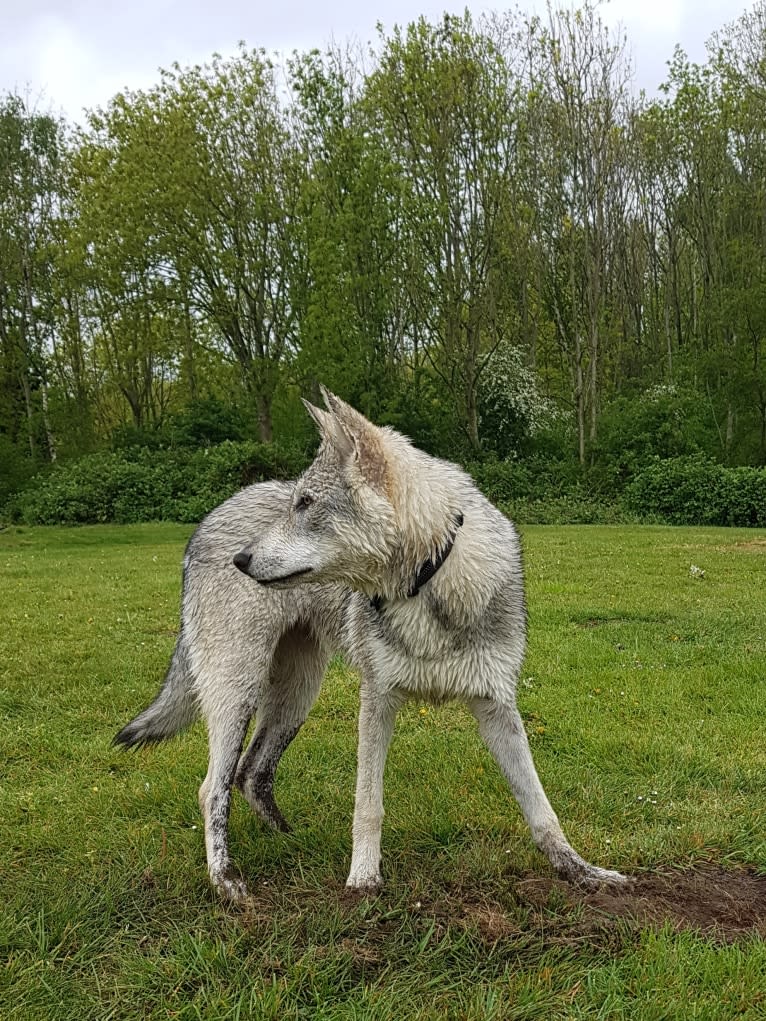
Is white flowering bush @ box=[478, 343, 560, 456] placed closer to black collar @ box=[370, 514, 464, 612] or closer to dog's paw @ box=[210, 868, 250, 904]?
black collar @ box=[370, 514, 464, 612]

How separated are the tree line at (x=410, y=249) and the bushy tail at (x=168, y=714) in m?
18.7

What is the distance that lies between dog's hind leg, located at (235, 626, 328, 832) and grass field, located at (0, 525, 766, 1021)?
0.21 m

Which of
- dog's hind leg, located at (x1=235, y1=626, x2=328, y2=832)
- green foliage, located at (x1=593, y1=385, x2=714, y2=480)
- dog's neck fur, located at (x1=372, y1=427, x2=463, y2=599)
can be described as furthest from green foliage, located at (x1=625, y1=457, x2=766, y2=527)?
dog's neck fur, located at (x1=372, y1=427, x2=463, y2=599)

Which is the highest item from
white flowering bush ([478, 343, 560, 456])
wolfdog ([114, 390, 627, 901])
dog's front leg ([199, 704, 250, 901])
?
white flowering bush ([478, 343, 560, 456])

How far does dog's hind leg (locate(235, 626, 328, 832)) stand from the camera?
13.1 feet

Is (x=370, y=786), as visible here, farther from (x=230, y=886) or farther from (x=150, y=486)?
(x=150, y=486)

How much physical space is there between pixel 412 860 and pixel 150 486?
64.0 feet

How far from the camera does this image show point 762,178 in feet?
88.5

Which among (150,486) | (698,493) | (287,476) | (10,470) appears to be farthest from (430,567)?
(10,470)

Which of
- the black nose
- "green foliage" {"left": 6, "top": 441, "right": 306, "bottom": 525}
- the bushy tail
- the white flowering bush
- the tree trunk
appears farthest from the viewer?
the tree trunk

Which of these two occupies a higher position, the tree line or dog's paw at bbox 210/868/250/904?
the tree line

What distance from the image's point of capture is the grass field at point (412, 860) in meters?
2.65

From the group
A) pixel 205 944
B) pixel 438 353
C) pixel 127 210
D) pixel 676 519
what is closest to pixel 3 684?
pixel 205 944

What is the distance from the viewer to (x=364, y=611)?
3.39 meters
